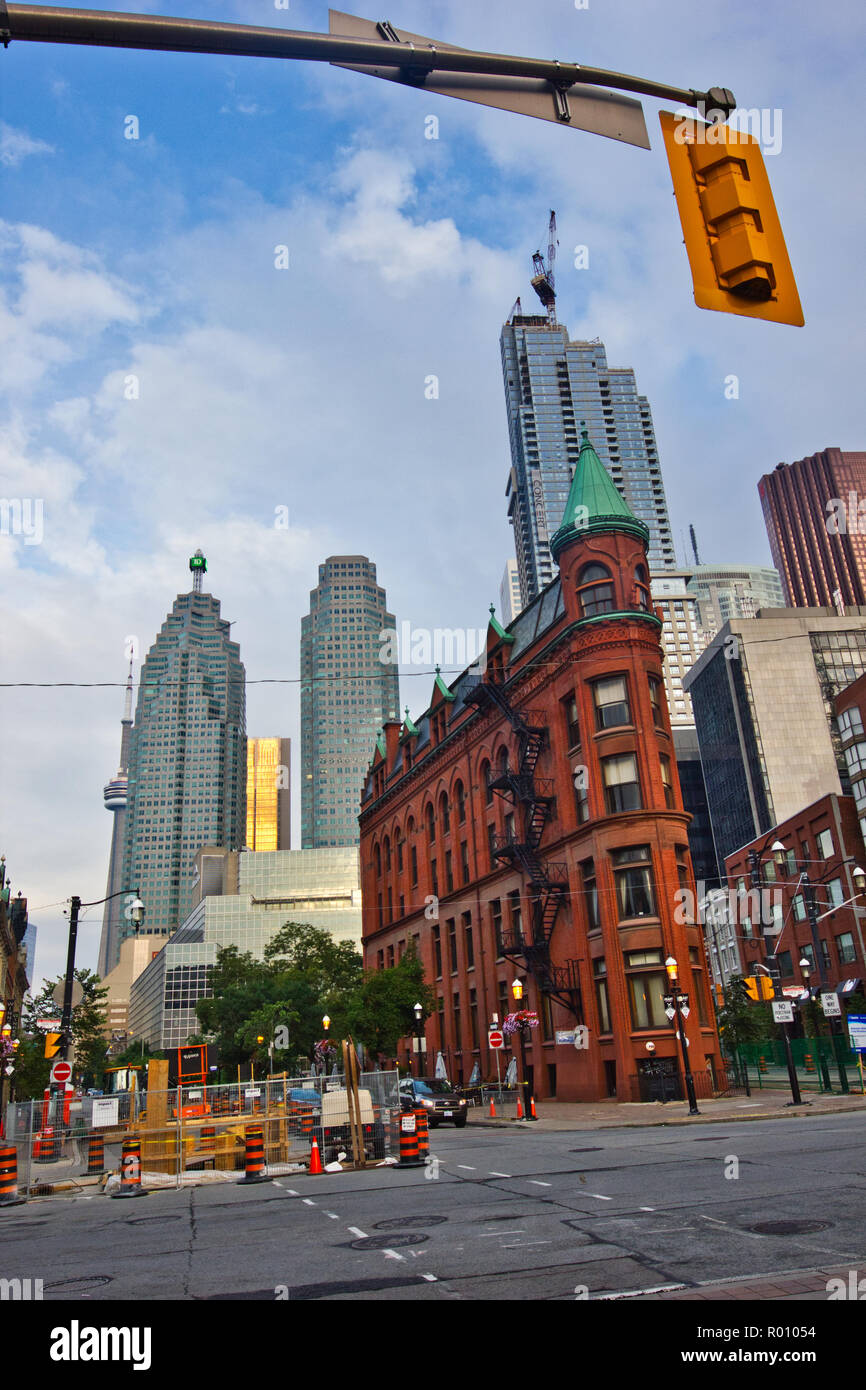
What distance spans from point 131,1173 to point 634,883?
24.0 metres

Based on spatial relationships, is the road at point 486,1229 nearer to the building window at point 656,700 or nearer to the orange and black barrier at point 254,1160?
the orange and black barrier at point 254,1160

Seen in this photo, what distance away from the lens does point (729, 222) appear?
6.79 meters

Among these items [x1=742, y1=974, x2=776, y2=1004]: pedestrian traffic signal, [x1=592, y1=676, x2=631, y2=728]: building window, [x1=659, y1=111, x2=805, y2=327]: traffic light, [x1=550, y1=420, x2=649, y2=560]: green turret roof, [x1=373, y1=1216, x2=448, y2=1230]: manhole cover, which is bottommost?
[x1=373, y1=1216, x2=448, y2=1230]: manhole cover

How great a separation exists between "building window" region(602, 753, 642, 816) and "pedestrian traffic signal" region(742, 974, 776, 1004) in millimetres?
9681

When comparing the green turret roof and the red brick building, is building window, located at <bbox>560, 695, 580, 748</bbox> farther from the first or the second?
Answer: the green turret roof

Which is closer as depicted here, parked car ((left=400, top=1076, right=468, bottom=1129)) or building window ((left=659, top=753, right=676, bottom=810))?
parked car ((left=400, top=1076, right=468, bottom=1129))

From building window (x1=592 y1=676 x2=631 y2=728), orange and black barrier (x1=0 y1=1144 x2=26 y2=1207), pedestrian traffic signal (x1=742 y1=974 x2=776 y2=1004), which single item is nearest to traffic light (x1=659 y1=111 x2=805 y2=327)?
orange and black barrier (x1=0 y1=1144 x2=26 y2=1207)

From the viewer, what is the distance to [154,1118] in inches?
1025

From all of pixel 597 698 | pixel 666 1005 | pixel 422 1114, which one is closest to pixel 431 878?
pixel 597 698

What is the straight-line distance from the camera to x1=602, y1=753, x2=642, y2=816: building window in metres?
41.3

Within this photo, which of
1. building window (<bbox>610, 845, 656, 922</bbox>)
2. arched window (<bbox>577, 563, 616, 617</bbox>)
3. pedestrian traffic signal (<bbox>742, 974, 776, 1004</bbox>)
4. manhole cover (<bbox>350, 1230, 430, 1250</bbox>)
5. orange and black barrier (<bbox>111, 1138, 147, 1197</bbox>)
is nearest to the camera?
manhole cover (<bbox>350, 1230, 430, 1250</bbox>)

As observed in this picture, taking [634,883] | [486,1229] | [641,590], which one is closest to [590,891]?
[634,883]
